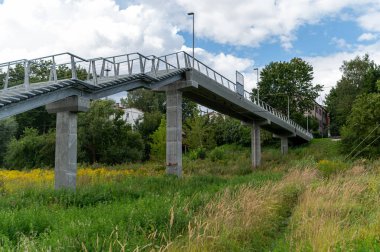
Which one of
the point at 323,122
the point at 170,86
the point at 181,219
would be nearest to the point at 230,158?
the point at 170,86

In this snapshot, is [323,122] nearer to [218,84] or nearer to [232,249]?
[218,84]

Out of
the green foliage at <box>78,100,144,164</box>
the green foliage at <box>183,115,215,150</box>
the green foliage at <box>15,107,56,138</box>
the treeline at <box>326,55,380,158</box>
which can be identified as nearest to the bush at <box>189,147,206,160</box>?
the green foliage at <box>183,115,215,150</box>

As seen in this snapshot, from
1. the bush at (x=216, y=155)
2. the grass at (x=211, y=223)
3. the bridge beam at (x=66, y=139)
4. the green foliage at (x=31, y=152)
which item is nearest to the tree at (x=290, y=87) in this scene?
the bush at (x=216, y=155)

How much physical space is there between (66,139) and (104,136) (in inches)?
1054

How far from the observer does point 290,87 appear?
6456 centimetres

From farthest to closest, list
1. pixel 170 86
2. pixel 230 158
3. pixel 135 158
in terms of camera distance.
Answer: pixel 230 158 < pixel 135 158 < pixel 170 86

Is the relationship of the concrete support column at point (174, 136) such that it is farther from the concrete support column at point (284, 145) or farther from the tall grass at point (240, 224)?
the concrete support column at point (284, 145)

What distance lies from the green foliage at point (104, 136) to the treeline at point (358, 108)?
24.1 metres

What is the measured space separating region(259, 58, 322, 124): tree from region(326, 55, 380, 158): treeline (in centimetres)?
535

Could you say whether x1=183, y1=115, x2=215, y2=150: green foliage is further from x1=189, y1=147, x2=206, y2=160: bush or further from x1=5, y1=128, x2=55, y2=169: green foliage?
x1=5, y1=128, x2=55, y2=169: green foliage

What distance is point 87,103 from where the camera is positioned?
17719mm

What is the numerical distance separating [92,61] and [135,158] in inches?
1136

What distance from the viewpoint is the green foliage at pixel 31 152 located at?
40.1 m

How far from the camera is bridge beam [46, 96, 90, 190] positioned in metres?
17.5
